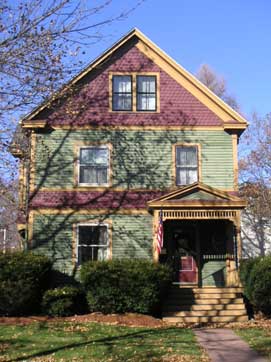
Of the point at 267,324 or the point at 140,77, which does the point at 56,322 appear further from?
the point at 140,77

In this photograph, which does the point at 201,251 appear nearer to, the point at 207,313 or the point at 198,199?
the point at 198,199

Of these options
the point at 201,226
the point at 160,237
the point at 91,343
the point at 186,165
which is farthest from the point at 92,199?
the point at 91,343

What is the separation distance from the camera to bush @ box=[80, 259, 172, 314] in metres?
14.3

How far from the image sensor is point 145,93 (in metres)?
18.5

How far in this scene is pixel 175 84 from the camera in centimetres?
1845

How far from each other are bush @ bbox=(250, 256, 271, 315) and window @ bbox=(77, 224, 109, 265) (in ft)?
18.4

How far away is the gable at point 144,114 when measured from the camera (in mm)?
18016

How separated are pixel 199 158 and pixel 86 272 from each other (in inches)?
250

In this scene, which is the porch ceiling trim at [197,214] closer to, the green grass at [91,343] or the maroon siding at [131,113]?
the maroon siding at [131,113]

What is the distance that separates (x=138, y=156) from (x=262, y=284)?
6.70m

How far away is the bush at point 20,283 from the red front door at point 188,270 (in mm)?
5353

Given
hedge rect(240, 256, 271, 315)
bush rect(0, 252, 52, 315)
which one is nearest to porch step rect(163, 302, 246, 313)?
hedge rect(240, 256, 271, 315)

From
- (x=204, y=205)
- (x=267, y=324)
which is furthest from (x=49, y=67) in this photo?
(x=267, y=324)

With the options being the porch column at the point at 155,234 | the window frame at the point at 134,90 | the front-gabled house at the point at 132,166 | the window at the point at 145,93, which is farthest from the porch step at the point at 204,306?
the window at the point at 145,93
